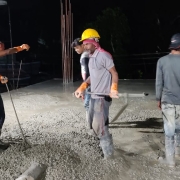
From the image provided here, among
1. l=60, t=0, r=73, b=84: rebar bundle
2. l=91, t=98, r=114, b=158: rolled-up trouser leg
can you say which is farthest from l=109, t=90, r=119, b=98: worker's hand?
l=60, t=0, r=73, b=84: rebar bundle

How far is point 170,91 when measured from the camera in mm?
3389

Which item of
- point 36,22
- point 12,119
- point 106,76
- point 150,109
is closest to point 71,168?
point 106,76

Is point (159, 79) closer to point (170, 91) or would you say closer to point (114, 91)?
point (170, 91)

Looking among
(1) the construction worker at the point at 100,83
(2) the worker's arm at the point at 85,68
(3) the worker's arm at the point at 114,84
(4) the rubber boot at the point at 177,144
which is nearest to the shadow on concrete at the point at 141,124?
(2) the worker's arm at the point at 85,68

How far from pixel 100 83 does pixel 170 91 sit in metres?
0.80

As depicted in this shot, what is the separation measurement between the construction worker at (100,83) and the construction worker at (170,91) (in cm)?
54

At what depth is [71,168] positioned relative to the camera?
11.2 feet

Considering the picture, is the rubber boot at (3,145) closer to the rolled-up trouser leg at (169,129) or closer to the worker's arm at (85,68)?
the worker's arm at (85,68)

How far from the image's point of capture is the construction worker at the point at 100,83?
3447mm

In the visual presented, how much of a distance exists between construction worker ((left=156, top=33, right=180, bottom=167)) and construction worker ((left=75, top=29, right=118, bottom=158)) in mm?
540

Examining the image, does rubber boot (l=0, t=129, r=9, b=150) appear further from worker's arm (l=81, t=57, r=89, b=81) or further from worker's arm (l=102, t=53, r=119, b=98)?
worker's arm (l=102, t=53, r=119, b=98)

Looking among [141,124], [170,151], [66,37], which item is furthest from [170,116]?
[66,37]

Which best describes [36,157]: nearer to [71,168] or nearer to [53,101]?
[71,168]

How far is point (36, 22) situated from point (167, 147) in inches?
676
